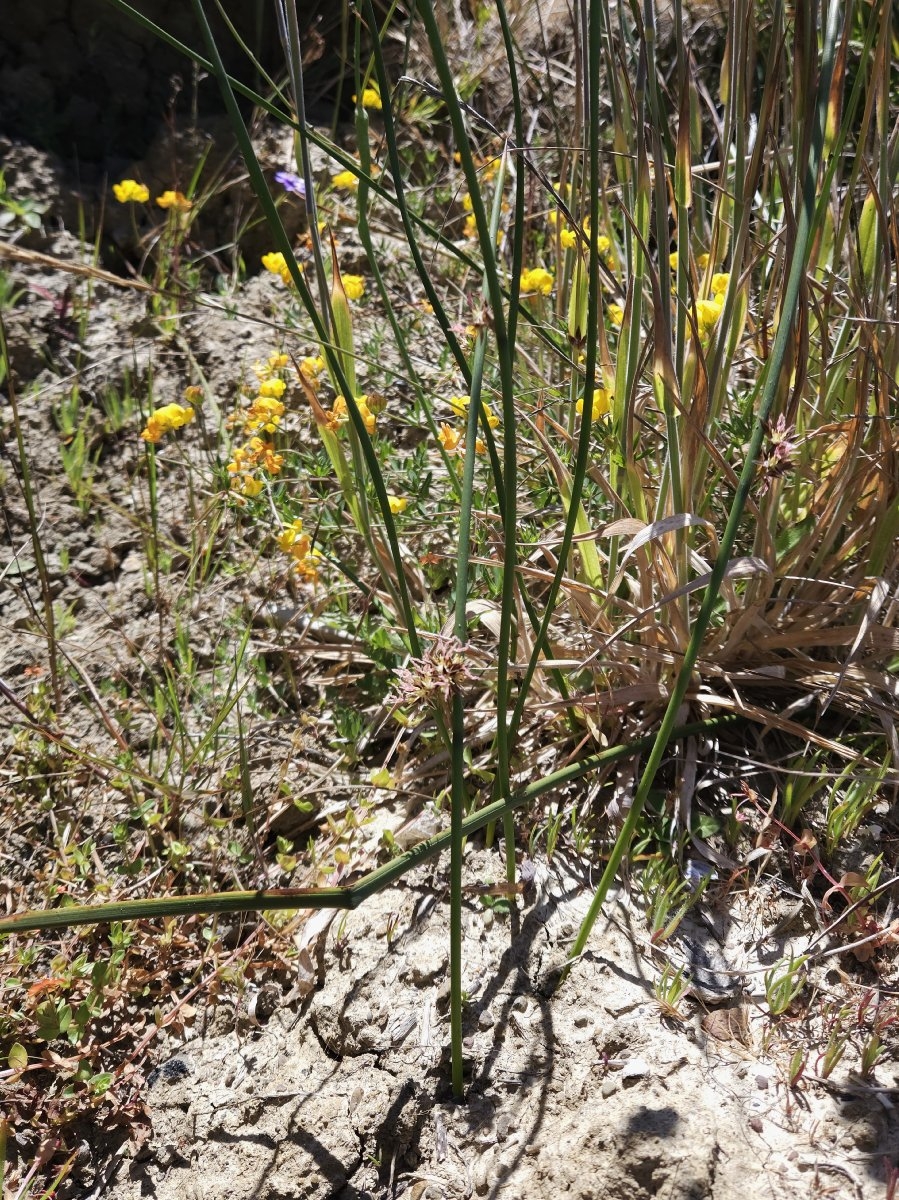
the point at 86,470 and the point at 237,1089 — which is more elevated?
the point at 86,470

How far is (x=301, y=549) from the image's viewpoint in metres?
1.92

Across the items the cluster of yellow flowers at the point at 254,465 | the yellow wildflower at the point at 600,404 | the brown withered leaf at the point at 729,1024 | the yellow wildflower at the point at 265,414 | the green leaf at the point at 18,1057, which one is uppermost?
the yellow wildflower at the point at 600,404

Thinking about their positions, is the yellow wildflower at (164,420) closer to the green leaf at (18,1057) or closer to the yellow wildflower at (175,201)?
the yellow wildflower at (175,201)

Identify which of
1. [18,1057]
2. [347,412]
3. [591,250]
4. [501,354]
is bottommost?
[18,1057]

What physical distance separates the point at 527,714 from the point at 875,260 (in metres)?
0.99

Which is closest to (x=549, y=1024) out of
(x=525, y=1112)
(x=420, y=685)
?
(x=525, y=1112)

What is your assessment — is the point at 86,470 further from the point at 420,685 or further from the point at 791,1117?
the point at 791,1117

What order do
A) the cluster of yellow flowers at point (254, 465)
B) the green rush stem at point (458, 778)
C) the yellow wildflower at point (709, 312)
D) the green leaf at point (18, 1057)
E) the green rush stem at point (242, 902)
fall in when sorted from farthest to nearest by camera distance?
the cluster of yellow flowers at point (254, 465) → the yellow wildflower at point (709, 312) → the green leaf at point (18, 1057) → the green rush stem at point (458, 778) → the green rush stem at point (242, 902)

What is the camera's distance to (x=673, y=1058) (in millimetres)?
1378

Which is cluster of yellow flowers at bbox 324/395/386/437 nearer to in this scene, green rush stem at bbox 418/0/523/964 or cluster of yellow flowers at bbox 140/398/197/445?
cluster of yellow flowers at bbox 140/398/197/445

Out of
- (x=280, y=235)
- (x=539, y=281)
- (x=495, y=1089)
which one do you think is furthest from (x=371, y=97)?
(x=495, y=1089)

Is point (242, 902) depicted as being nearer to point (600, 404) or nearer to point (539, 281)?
point (600, 404)

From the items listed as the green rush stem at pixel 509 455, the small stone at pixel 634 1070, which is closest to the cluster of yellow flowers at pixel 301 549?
the green rush stem at pixel 509 455

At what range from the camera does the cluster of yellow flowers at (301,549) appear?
6.31 feet
